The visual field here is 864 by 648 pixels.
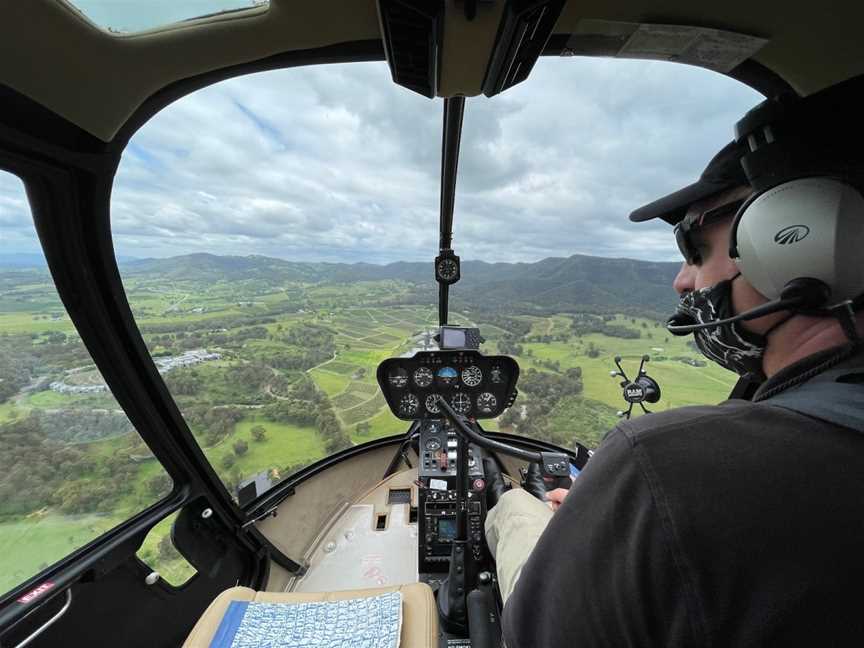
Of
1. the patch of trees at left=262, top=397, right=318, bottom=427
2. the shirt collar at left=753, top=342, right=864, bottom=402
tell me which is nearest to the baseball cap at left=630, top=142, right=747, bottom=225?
the shirt collar at left=753, top=342, right=864, bottom=402

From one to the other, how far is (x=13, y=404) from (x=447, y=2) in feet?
6.15

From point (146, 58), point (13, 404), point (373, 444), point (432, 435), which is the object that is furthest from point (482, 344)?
point (13, 404)

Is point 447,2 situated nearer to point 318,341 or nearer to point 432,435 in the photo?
point 318,341

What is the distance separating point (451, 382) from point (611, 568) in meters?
1.77

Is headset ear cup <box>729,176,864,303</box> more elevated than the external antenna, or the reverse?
headset ear cup <box>729,176,864,303</box>

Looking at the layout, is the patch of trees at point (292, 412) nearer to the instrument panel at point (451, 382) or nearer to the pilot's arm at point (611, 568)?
the instrument panel at point (451, 382)

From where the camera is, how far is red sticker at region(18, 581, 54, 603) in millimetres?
1169

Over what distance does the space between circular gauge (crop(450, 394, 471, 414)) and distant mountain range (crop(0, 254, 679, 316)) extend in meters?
0.93

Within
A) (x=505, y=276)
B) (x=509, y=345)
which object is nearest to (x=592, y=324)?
(x=509, y=345)

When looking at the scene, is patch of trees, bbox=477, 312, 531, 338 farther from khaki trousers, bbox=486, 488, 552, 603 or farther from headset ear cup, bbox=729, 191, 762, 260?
headset ear cup, bbox=729, 191, 762, 260

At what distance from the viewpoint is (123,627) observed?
1470 mm

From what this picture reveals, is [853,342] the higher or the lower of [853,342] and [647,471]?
the higher

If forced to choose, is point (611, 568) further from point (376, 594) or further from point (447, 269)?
point (447, 269)

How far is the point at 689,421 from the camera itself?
53 cm
